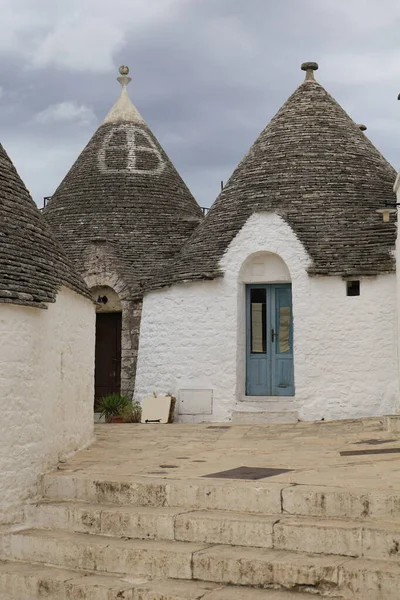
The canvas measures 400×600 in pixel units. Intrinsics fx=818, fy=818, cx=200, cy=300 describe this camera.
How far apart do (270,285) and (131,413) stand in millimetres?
3652

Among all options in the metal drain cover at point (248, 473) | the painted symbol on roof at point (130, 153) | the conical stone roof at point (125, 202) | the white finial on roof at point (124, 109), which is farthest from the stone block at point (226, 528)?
the white finial on roof at point (124, 109)

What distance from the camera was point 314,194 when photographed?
16094 millimetres

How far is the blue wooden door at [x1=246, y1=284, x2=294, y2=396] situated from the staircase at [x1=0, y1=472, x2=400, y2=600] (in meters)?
8.35

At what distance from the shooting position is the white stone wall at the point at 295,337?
14.5 metres

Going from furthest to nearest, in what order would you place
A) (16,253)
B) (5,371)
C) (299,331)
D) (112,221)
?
(112,221) < (299,331) < (16,253) < (5,371)

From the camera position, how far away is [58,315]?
8.88 meters

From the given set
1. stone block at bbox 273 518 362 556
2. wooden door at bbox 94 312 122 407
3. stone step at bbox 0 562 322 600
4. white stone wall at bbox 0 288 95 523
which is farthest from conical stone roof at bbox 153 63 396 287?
stone step at bbox 0 562 322 600

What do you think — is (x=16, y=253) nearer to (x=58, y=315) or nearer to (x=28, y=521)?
(x=58, y=315)

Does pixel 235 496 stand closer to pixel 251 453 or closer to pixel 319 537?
pixel 319 537

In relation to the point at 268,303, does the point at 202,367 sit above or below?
below

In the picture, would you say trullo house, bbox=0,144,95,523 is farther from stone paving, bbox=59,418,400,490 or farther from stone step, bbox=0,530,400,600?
stone step, bbox=0,530,400,600

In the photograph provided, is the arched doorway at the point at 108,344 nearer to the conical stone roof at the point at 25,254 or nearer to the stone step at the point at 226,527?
the conical stone roof at the point at 25,254

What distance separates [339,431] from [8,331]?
5.97m

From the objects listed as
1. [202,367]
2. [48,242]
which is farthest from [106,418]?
[48,242]
